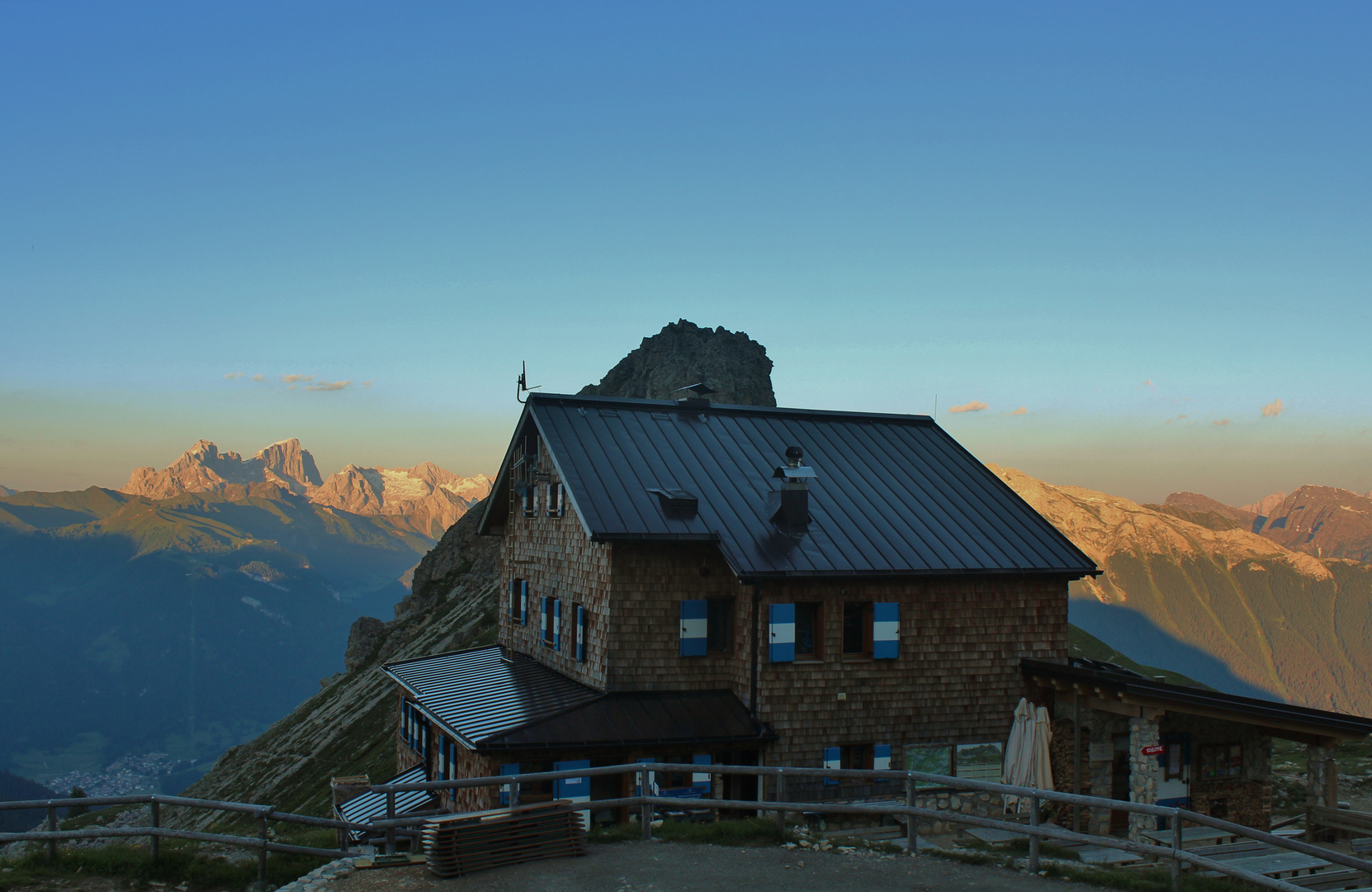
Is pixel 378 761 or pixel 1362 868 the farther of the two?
pixel 378 761

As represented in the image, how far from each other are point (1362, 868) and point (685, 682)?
43.2 feet

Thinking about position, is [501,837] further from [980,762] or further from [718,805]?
[980,762]

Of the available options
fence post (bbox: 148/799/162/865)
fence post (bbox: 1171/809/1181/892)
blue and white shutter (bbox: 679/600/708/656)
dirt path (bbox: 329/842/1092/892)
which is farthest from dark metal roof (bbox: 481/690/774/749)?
fence post (bbox: 1171/809/1181/892)

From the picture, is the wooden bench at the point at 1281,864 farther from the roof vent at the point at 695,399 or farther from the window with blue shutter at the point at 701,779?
the roof vent at the point at 695,399

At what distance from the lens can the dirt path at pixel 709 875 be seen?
1297 cm

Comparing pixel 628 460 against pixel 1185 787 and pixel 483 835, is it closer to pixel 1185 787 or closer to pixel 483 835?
pixel 483 835

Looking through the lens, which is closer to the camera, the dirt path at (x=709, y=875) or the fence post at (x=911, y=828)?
the dirt path at (x=709, y=875)

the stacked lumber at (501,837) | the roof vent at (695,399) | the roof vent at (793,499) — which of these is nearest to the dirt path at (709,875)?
the stacked lumber at (501,837)

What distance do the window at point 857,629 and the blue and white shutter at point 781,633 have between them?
155cm

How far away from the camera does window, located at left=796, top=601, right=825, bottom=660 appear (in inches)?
892

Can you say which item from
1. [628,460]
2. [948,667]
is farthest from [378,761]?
[948,667]

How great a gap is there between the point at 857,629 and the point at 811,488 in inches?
169

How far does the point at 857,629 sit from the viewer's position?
2341 cm

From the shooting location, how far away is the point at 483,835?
44.7 ft
